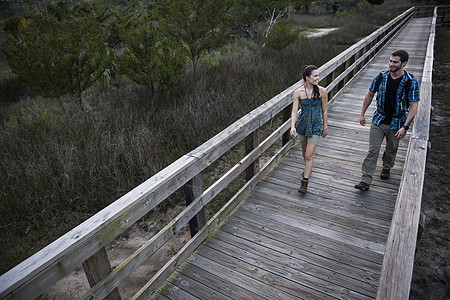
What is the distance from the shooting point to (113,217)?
6.21 ft

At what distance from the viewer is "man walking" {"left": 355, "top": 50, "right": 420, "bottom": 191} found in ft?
10.8

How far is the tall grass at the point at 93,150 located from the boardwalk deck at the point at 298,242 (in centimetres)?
175

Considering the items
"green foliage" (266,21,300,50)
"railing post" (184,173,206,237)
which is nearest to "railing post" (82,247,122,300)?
"railing post" (184,173,206,237)

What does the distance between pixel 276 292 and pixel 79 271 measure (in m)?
2.35

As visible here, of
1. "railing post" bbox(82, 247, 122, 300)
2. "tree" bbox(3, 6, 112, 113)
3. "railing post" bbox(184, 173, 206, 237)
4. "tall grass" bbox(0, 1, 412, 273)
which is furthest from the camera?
"tree" bbox(3, 6, 112, 113)

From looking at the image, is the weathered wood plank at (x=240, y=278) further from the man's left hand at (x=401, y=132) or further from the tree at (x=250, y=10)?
the tree at (x=250, y=10)

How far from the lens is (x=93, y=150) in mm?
4918

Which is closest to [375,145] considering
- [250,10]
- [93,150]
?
[93,150]

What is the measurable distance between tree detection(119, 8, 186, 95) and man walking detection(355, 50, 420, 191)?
491 cm

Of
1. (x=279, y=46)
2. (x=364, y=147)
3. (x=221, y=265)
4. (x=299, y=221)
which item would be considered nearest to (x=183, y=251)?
(x=221, y=265)

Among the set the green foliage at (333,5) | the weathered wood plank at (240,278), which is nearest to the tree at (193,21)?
the weathered wood plank at (240,278)

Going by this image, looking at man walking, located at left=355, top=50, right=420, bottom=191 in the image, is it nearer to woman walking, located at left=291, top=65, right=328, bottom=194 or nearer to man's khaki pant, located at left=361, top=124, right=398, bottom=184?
man's khaki pant, located at left=361, top=124, right=398, bottom=184

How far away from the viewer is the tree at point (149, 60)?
7.14 meters

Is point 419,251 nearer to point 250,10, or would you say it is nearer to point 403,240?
point 403,240
